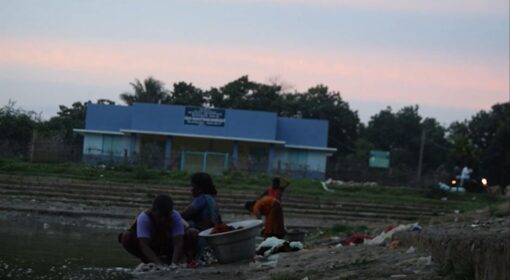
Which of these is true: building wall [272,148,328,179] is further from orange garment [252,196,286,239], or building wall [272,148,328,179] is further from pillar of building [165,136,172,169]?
orange garment [252,196,286,239]

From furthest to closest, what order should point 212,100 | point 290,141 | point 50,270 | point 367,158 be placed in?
point 212,100 → point 367,158 → point 290,141 → point 50,270

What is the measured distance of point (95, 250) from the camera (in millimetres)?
14000

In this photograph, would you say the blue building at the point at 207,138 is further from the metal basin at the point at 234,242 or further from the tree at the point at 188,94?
the metal basin at the point at 234,242

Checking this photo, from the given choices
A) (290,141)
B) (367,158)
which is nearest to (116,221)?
(290,141)

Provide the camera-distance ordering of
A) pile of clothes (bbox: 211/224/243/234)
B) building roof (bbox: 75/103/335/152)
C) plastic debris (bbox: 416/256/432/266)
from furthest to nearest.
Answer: building roof (bbox: 75/103/335/152) < pile of clothes (bbox: 211/224/243/234) < plastic debris (bbox: 416/256/432/266)

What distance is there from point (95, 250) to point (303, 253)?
369 centimetres

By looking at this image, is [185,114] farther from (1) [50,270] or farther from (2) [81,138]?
(1) [50,270]

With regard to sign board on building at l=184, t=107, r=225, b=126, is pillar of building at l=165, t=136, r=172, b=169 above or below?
below

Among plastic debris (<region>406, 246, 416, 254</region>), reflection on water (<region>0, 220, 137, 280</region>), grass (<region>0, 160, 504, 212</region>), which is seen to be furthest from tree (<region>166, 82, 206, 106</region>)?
plastic debris (<region>406, 246, 416, 254</region>)

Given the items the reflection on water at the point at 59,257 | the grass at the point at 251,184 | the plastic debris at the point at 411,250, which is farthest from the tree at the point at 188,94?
the plastic debris at the point at 411,250

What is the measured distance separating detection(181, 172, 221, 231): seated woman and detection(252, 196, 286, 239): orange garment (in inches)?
88.8

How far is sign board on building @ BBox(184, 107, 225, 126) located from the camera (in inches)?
2024

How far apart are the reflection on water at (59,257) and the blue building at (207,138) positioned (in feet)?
103

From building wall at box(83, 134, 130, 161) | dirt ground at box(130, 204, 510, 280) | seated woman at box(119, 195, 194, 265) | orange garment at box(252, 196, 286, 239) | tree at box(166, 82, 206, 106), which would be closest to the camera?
dirt ground at box(130, 204, 510, 280)
